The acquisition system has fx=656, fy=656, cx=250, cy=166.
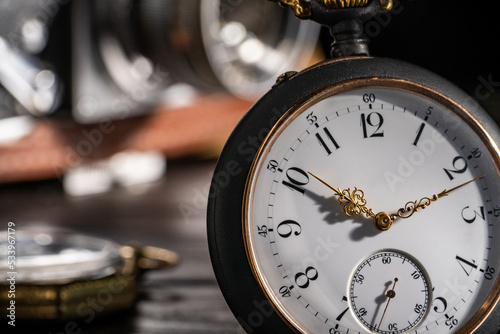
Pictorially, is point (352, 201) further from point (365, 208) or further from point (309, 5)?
point (309, 5)

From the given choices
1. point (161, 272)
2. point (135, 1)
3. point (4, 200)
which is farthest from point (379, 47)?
point (135, 1)

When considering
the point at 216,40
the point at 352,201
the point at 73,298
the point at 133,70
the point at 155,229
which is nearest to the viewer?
the point at 352,201

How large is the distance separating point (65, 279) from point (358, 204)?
338 mm

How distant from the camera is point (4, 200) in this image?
6.93ft

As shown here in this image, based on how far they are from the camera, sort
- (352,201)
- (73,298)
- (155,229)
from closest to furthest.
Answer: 1. (352,201)
2. (73,298)
3. (155,229)

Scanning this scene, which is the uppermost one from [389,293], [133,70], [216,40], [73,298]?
[133,70]

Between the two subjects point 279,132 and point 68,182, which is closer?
point 279,132

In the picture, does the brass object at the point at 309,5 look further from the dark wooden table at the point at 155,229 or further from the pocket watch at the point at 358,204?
the dark wooden table at the point at 155,229

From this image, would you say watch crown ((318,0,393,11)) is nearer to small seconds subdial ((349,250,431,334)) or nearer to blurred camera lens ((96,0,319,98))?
small seconds subdial ((349,250,431,334))

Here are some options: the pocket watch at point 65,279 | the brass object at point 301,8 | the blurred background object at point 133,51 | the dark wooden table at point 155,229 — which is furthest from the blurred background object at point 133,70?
the brass object at point 301,8

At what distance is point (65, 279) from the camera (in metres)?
0.72

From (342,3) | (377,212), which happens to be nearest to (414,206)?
(377,212)

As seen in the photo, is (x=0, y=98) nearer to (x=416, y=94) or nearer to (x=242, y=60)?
(x=242, y=60)

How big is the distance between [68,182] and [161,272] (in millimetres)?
1588
